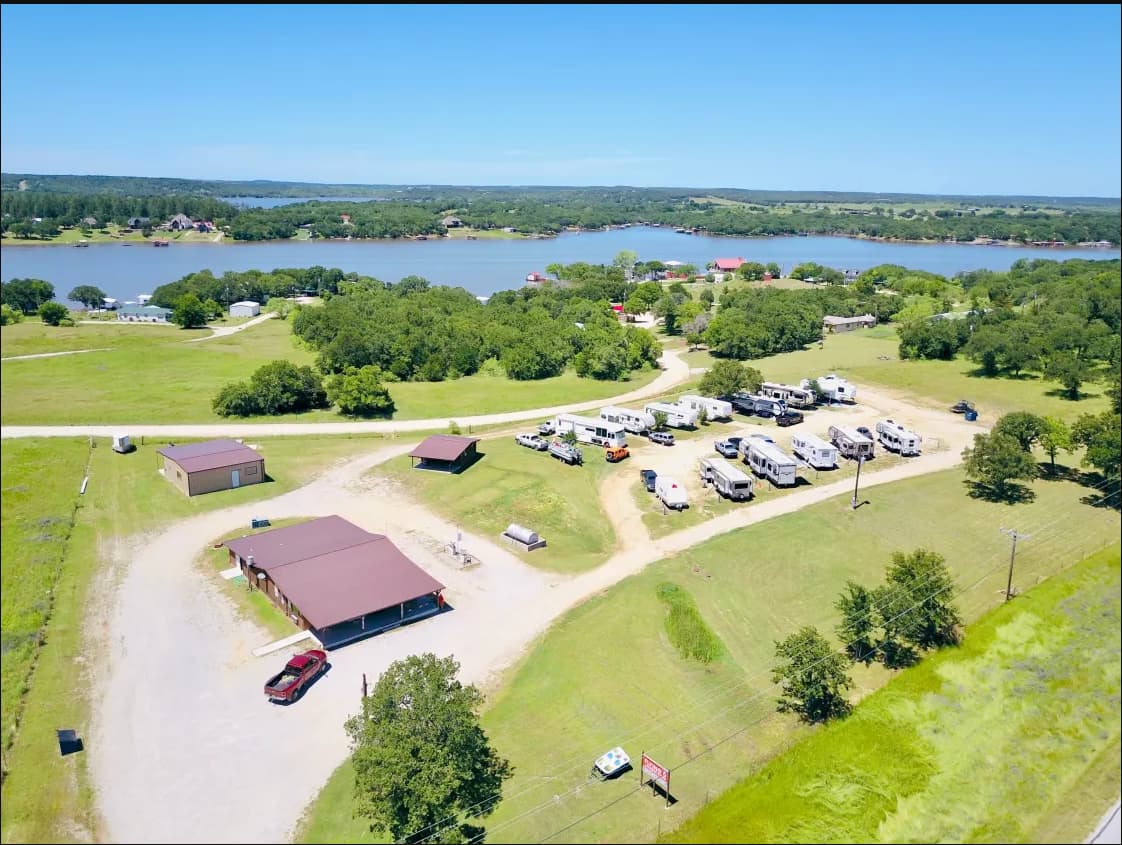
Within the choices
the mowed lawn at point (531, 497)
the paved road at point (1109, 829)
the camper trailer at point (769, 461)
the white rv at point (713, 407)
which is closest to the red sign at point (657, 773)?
the paved road at point (1109, 829)

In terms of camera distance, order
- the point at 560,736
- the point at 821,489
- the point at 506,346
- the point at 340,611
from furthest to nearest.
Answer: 1. the point at 506,346
2. the point at 821,489
3. the point at 340,611
4. the point at 560,736

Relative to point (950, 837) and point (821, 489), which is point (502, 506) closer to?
point (821, 489)

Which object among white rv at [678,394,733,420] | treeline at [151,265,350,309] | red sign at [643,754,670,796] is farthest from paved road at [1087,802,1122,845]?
treeline at [151,265,350,309]

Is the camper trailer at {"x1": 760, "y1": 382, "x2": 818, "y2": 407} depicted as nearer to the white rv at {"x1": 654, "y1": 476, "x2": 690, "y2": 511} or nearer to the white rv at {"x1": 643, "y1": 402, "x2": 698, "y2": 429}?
the white rv at {"x1": 643, "y1": 402, "x2": 698, "y2": 429}

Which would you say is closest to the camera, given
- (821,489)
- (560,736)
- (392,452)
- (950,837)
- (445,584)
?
(950,837)

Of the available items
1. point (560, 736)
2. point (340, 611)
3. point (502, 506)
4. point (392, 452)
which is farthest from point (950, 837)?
point (392, 452)

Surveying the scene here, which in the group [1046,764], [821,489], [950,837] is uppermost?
[1046,764]

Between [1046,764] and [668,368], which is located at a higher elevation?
[1046,764]
